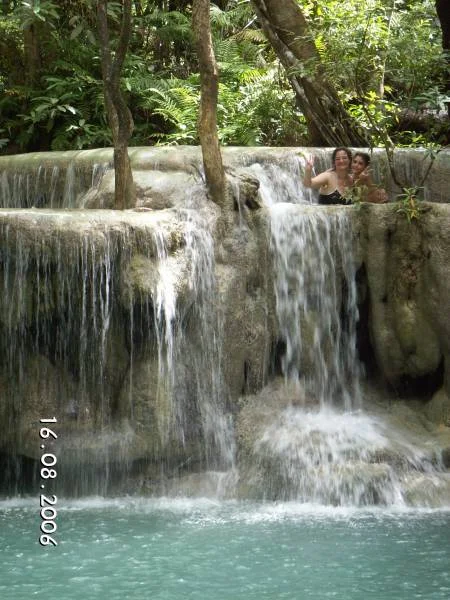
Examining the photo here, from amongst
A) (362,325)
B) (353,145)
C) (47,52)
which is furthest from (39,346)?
(47,52)

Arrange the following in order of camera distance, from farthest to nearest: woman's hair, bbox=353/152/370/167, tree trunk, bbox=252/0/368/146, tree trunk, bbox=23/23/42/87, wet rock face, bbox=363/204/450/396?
1. tree trunk, bbox=23/23/42/87
2. tree trunk, bbox=252/0/368/146
3. woman's hair, bbox=353/152/370/167
4. wet rock face, bbox=363/204/450/396

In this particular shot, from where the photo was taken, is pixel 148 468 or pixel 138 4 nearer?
pixel 148 468

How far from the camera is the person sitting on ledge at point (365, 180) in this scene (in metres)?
9.48

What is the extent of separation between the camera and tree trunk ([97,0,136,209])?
8.52m

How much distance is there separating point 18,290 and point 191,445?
191cm

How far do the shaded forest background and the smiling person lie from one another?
1.53 feet

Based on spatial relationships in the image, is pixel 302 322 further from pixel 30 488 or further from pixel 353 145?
pixel 353 145

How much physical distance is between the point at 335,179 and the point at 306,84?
2316 mm

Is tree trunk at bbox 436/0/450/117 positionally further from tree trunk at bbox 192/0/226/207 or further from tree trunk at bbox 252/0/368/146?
tree trunk at bbox 192/0/226/207

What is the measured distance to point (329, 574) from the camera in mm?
5262

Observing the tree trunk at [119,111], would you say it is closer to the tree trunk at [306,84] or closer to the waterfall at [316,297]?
the waterfall at [316,297]

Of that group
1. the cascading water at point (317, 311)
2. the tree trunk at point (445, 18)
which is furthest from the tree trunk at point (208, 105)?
the tree trunk at point (445, 18)

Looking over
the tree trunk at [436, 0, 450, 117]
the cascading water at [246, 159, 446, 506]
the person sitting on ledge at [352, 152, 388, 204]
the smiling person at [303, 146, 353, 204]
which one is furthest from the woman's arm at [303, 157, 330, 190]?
the tree trunk at [436, 0, 450, 117]

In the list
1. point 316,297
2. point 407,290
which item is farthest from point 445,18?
point 316,297
